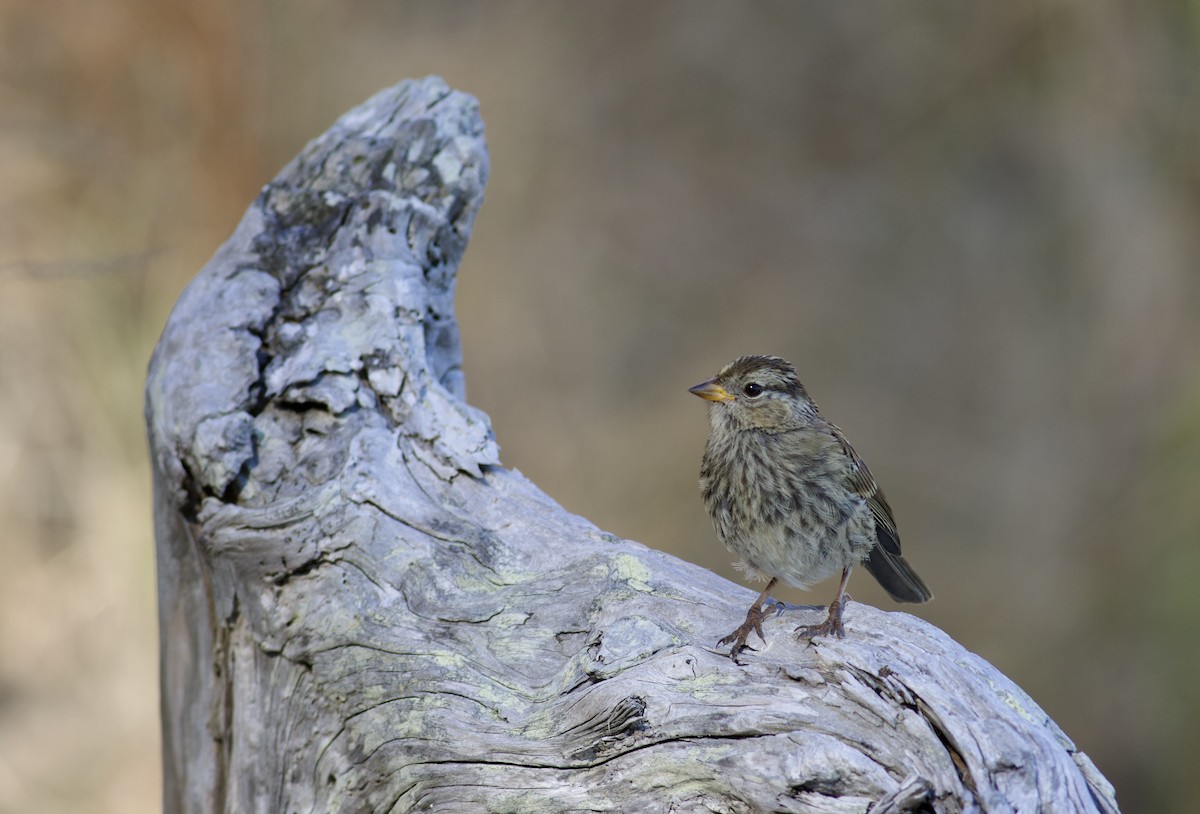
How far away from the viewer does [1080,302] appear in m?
7.18

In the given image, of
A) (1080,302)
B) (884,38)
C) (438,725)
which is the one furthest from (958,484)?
(438,725)

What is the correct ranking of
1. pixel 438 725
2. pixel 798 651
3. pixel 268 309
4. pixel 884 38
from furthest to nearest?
pixel 884 38, pixel 268 309, pixel 438 725, pixel 798 651

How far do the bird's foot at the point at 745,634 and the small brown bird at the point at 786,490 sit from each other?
391 mm

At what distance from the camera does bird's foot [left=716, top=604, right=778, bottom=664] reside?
229cm

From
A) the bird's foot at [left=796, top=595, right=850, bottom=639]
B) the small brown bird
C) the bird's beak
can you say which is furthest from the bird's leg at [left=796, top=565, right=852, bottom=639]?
the bird's beak

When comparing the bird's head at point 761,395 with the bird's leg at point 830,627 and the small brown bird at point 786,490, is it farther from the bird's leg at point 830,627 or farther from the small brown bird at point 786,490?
the bird's leg at point 830,627

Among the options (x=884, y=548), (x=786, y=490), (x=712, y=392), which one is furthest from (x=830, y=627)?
(x=712, y=392)

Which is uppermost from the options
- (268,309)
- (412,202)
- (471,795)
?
(412,202)

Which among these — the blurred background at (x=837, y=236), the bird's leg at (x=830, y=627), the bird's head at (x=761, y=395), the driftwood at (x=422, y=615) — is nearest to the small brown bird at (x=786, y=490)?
the bird's head at (x=761, y=395)

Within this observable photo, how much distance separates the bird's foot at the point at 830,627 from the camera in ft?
7.38

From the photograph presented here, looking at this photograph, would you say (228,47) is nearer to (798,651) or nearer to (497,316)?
(497,316)

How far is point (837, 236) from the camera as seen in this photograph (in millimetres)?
7320

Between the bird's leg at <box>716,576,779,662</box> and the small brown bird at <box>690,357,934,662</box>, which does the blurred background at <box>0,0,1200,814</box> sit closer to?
the small brown bird at <box>690,357,934,662</box>

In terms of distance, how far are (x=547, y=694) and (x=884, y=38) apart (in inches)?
235
